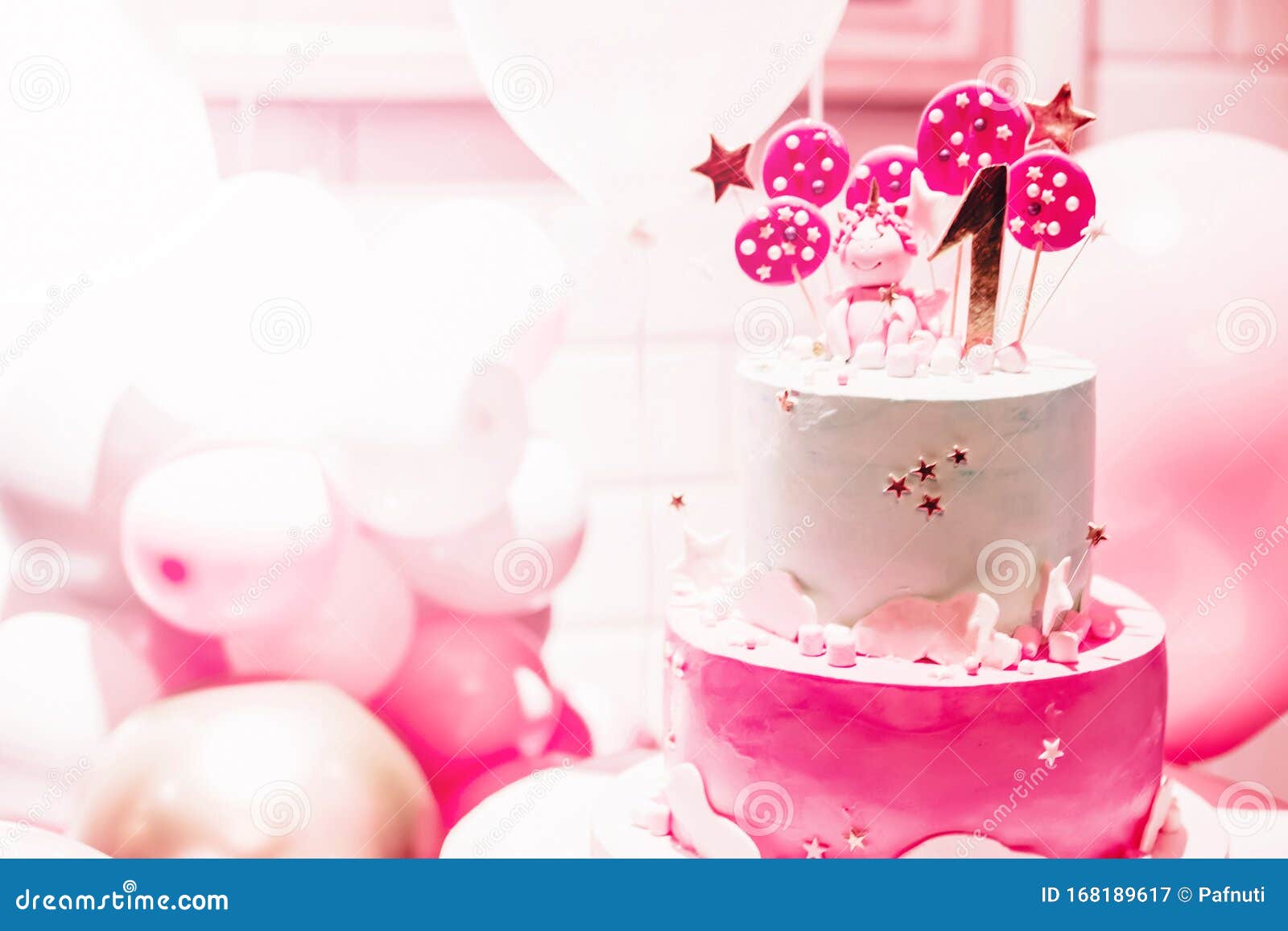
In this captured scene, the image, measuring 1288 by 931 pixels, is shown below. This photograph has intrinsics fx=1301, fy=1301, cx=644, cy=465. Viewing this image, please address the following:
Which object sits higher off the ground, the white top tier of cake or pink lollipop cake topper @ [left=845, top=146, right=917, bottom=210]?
pink lollipop cake topper @ [left=845, top=146, right=917, bottom=210]

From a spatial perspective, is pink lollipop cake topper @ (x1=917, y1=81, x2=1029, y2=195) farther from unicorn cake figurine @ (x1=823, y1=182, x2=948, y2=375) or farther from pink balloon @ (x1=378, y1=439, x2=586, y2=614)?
pink balloon @ (x1=378, y1=439, x2=586, y2=614)

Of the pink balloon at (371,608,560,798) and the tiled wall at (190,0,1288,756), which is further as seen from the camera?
the tiled wall at (190,0,1288,756)

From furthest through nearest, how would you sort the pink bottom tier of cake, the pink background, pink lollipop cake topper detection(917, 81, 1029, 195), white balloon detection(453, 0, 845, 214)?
the pink background
white balloon detection(453, 0, 845, 214)
pink lollipop cake topper detection(917, 81, 1029, 195)
the pink bottom tier of cake

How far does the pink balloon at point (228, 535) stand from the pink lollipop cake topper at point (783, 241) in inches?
29.3

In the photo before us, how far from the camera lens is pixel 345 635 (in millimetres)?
2092

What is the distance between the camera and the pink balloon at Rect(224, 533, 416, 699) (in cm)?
205

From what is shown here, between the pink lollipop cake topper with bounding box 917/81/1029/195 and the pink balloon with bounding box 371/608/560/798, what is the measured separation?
106cm

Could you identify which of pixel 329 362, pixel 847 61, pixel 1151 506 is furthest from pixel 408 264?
pixel 1151 506

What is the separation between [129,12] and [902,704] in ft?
5.21

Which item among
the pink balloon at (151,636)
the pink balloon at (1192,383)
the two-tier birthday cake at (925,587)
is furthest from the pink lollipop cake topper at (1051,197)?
the pink balloon at (151,636)

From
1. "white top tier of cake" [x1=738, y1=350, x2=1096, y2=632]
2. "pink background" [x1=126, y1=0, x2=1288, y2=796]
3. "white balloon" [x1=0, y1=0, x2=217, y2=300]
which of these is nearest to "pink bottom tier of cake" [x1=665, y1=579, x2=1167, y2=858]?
"white top tier of cake" [x1=738, y1=350, x2=1096, y2=632]

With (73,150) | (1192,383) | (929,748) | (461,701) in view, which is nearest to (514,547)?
(461,701)

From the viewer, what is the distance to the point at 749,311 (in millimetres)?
2463

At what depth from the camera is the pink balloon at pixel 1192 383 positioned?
2.08m
